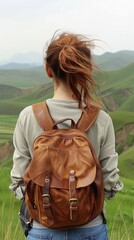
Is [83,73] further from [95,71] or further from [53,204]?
[53,204]

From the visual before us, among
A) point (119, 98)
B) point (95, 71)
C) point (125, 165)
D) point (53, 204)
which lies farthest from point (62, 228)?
point (119, 98)

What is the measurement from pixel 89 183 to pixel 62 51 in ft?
2.49

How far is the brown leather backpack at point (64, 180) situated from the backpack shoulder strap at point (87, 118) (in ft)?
0.34

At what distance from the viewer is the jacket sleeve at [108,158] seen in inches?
115

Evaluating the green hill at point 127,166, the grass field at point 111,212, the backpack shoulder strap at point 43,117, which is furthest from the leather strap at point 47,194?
the green hill at point 127,166

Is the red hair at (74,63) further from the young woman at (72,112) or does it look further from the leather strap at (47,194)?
the leather strap at (47,194)

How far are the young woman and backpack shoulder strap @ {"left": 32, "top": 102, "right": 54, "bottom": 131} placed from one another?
0.04m

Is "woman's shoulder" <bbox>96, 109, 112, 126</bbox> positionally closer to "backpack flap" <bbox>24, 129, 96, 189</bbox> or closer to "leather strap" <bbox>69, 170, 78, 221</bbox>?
"backpack flap" <bbox>24, 129, 96, 189</bbox>

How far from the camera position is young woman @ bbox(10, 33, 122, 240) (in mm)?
2824

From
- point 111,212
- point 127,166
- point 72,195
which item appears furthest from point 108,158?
point 127,166

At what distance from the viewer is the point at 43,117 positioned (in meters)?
2.86

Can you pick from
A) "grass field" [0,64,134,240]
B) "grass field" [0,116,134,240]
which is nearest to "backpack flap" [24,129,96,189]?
"grass field" [0,64,134,240]

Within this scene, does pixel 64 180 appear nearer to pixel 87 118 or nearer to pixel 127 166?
pixel 87 118

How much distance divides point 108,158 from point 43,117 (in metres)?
0.46
